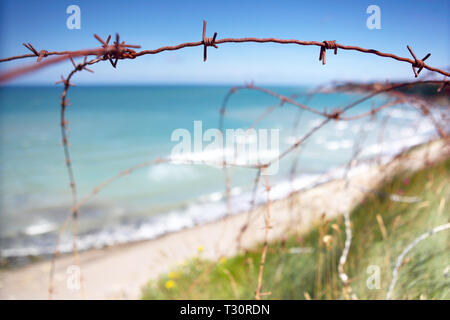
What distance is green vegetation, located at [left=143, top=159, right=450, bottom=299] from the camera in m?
1.47

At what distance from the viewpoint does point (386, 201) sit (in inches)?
106

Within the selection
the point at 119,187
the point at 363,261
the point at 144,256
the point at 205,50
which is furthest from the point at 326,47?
the point at 119,187

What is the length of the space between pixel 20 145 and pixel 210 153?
11.4m

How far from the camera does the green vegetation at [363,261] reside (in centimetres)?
147

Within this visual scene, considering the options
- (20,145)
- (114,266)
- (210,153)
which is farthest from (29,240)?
(20,145)

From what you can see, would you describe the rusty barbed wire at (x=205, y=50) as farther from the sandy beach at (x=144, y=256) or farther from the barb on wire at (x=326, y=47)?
the sandy beach at (x=144, y=256)

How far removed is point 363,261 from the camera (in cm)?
179

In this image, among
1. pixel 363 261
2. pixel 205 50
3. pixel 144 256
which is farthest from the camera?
pixel 144 256

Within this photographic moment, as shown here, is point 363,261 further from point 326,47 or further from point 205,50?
point 205,50

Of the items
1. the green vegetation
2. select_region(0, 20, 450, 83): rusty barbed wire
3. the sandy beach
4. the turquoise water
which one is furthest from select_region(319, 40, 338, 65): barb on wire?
the sandy beach

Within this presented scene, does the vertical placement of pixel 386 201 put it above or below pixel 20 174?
above

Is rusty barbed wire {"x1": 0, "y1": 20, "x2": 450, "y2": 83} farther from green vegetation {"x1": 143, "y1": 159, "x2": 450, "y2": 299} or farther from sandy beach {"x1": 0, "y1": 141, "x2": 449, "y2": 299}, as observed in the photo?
sandy beach {"x1": 0, "y1": 141, "x2": 449, "y2": 299}

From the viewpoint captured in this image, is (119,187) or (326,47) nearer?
(326,47)
